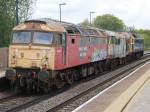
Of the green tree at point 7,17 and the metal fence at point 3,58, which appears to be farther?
the green tree at point 7,17

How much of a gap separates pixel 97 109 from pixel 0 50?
23.5 meters

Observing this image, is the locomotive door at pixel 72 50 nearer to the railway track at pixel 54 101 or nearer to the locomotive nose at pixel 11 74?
the railway track at pixel 54 101

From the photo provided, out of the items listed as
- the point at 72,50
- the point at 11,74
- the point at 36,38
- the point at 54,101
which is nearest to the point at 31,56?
the point at 36,38

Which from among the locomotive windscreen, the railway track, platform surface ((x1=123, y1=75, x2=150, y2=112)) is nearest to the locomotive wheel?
the railway track

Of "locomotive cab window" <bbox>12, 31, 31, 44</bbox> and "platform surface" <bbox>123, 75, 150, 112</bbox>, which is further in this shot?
"locomotive cab window" <bbox>12, 31, 31, 44</bbox>

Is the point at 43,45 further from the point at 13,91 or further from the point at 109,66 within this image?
the point at 109,66

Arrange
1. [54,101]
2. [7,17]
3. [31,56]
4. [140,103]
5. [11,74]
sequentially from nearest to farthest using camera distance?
[140,103], [54,101], [11,74], [31,56], [7,17]

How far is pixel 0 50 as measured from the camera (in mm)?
38344

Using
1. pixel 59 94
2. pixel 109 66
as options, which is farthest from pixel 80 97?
pixel 109 66

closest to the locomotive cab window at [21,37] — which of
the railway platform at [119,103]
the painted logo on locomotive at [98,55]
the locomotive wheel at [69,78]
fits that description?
the locomotive wheel at [69,78]

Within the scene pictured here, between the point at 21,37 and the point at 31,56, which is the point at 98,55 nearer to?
the point at 21,37

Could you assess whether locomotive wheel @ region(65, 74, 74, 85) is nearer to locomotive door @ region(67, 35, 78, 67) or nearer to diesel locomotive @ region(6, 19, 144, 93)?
diesel locomotive @ region(6, 19, 144, 93)

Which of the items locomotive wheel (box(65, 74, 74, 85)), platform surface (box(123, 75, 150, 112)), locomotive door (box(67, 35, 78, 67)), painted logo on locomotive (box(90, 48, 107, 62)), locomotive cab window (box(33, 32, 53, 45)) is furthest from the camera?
painted logo on locomotive (box(90, 48, 107, 62))

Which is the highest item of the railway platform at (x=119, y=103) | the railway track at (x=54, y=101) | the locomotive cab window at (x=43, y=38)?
the locomotive cab window at (x=43, y=38)
